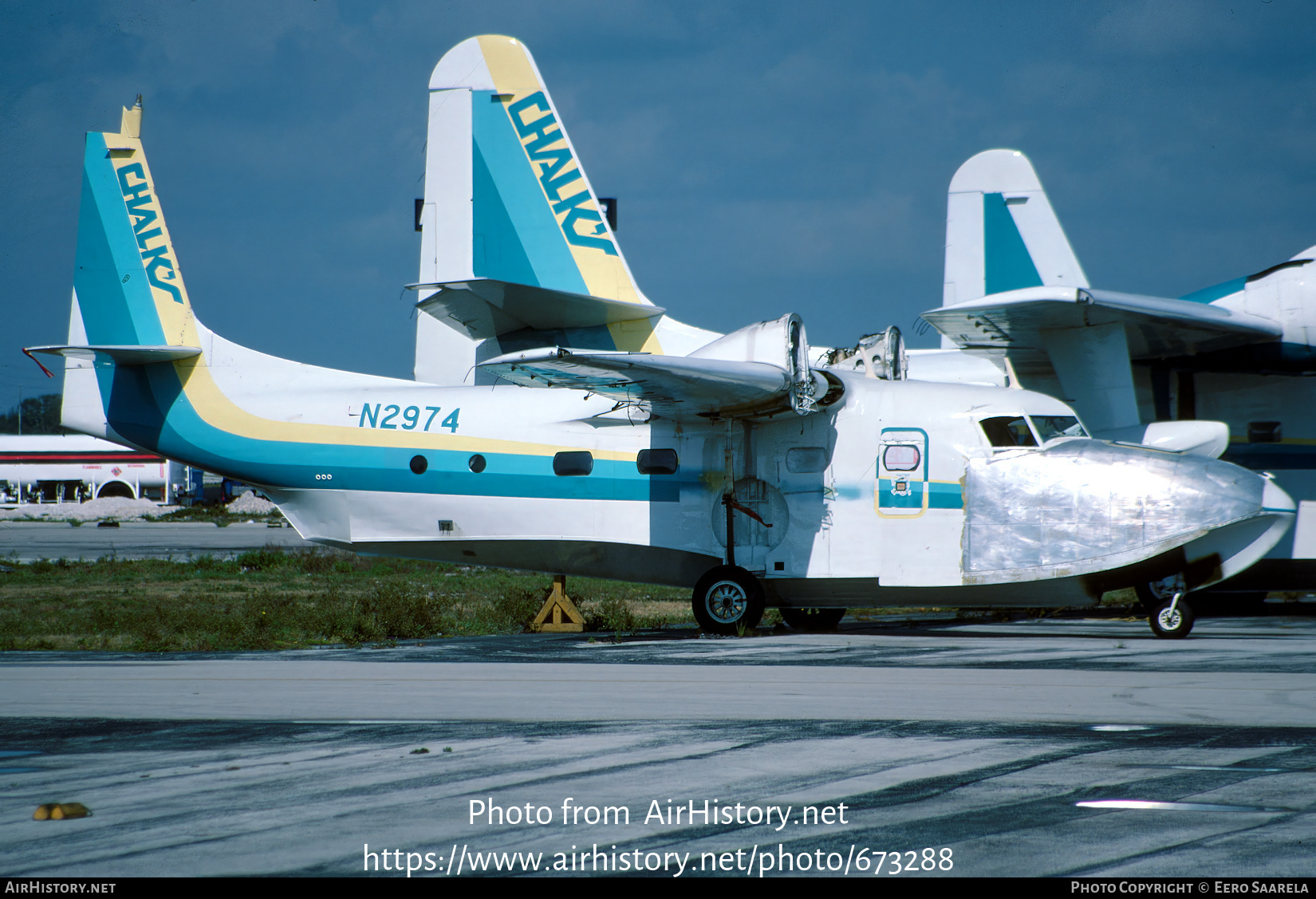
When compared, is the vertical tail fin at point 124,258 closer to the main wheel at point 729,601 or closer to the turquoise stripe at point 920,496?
the main wheel at point 729,601

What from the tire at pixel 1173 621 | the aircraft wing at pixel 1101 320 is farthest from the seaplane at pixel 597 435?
the aircraft wing at pixel 1101 320

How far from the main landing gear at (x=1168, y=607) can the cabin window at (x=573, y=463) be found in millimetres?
6718

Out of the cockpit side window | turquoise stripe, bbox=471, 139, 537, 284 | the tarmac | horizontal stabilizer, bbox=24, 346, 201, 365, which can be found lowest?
the tarmac

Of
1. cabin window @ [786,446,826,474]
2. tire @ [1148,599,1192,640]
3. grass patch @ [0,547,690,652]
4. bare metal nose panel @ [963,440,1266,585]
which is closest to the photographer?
bare metal nose panel @ [963,440,1266,585]

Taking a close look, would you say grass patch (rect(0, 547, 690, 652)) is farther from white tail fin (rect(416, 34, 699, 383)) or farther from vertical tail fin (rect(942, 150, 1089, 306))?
vertical tail fin (rect(942, 150, 1089, 306))

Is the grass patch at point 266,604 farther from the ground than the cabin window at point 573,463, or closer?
closer

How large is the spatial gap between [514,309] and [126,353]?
5.35 m

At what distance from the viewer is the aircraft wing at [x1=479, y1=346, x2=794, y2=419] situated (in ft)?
36.0

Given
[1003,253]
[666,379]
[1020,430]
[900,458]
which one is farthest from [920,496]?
[1003,253]

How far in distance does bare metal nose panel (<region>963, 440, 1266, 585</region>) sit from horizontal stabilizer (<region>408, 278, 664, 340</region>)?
562cm

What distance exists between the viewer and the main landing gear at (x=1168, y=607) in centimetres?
Answer: 1198

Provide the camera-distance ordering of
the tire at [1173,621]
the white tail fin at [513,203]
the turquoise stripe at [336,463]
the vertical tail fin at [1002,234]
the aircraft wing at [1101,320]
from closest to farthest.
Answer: the tire at [1173,621] < the aircraft wing at [1101,320] < the turquoise stripe at [336,463] < the white tail fin at [513,203] < the vertical tail fin at [1002,234]

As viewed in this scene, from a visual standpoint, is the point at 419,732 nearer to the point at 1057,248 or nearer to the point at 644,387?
the point at 644,387

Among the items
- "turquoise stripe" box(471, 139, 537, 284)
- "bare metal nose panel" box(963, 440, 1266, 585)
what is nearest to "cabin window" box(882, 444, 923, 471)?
"bare metal nose panel" box(963, 440, 1266, 585)
